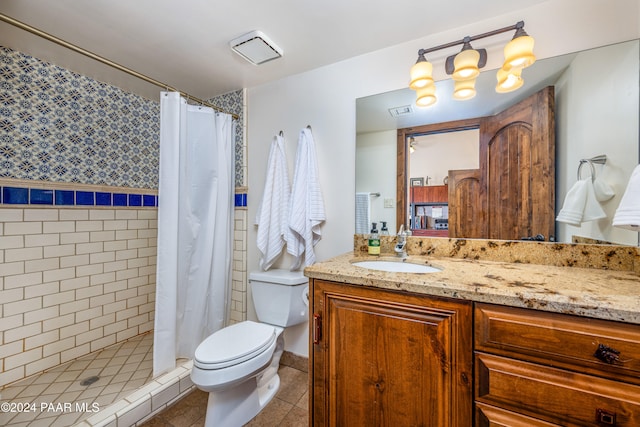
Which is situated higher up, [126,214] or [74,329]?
[126,214]

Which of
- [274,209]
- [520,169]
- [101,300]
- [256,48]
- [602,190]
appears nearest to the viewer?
[602,190]

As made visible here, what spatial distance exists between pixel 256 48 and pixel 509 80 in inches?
54.6

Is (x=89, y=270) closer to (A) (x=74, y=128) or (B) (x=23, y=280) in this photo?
(B) (x=23, y=280)

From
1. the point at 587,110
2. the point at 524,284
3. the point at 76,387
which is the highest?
the point at 587,110

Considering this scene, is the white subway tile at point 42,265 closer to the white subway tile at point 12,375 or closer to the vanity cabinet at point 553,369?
the white subway tile at point 12,375

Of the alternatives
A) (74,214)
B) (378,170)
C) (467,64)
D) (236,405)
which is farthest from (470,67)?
(74,214)

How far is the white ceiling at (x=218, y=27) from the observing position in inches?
48.6

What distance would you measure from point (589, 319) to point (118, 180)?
2687mm

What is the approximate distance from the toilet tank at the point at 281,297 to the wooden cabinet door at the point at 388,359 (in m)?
0.57

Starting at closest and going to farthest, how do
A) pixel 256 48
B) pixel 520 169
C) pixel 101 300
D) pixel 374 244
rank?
pixel 520 169
pixel 374 244
pixel 256 48
pixel 101 300

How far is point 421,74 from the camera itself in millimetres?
1350

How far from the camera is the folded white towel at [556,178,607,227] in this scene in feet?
3.61

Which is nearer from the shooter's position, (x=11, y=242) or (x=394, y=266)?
(x=394, y=266)

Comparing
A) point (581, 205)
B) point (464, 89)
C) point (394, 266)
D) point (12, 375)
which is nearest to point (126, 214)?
point (12, 375)
